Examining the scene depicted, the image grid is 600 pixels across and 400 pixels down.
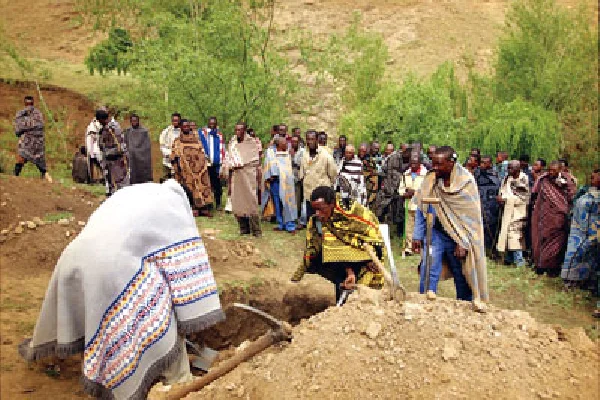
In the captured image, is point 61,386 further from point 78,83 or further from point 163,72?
point 78,83

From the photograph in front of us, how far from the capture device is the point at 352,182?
877 cm

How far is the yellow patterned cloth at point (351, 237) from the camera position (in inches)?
200

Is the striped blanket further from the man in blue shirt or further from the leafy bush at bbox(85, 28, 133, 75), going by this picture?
the leafy bush at bbox(85, 28, 133, 75)

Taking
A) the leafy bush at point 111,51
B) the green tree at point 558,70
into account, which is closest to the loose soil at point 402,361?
the green tree at point 558,70

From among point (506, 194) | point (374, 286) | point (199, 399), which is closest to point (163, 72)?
point (506, 194)

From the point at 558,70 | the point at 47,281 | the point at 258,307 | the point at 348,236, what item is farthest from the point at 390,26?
the point at 348,236

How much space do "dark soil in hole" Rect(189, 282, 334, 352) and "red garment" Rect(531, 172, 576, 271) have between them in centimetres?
308

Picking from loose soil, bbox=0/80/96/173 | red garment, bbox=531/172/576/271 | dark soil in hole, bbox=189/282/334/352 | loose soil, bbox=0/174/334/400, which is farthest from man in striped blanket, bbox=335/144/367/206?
loose soil, bbox=0/80/96/173

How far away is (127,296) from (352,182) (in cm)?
587

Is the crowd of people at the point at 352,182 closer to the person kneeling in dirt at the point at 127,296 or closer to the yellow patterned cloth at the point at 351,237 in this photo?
the yellow patterned cloth at the point at 351,237

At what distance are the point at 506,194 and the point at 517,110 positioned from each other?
18.8ft

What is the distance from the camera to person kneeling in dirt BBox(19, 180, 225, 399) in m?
3.17

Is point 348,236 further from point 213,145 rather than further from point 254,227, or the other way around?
point 213,145

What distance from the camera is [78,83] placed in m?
18.9
